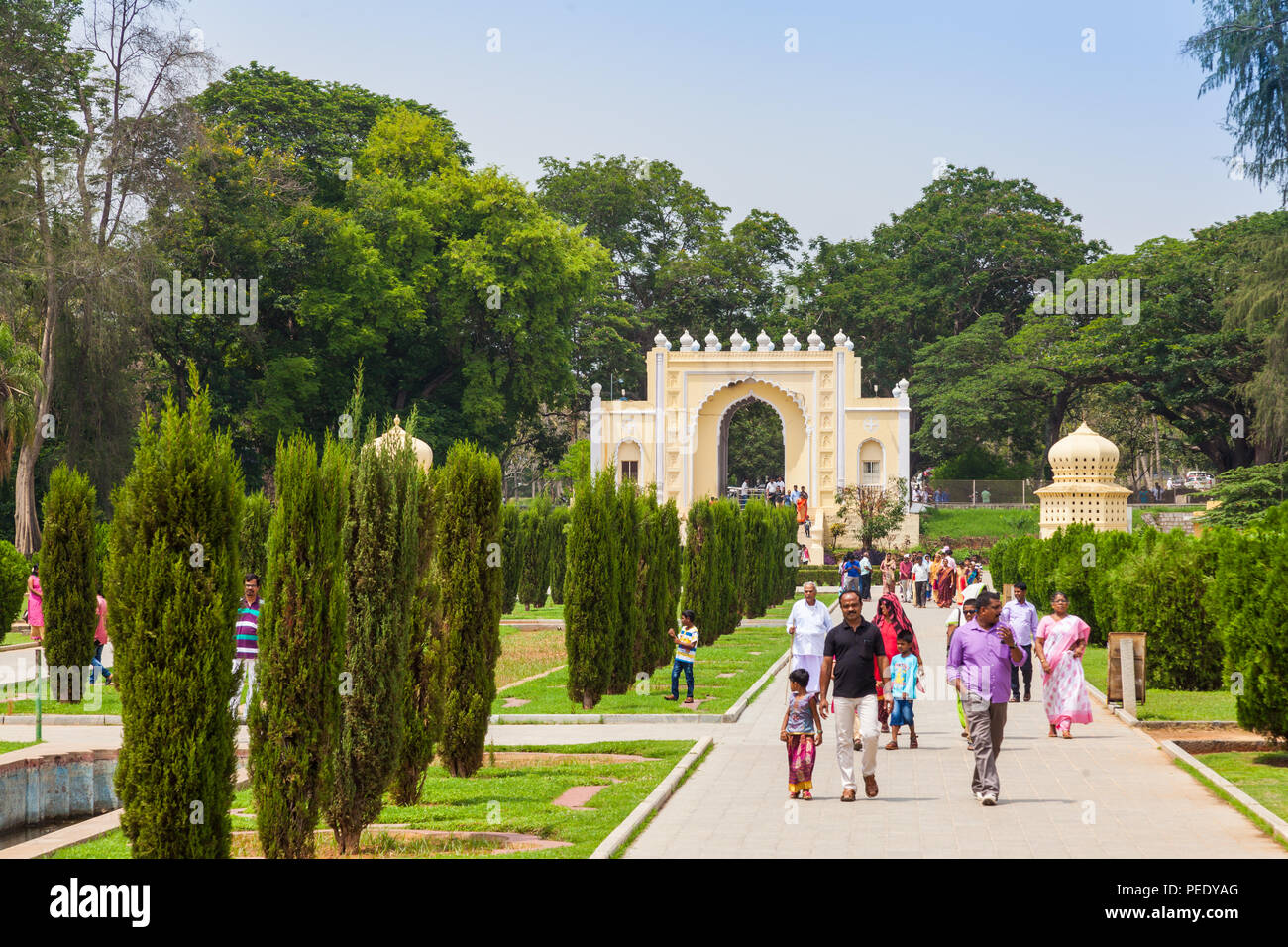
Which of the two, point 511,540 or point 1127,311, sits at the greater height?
point 1127,311

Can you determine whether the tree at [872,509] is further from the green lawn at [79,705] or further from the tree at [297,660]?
the tree at [297,660]

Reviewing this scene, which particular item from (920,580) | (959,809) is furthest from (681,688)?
(920,580)

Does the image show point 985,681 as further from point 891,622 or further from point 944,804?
point 891,622

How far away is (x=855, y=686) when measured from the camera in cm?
1140

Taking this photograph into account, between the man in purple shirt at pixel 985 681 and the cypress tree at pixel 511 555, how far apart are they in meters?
23.4

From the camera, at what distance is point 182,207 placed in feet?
140

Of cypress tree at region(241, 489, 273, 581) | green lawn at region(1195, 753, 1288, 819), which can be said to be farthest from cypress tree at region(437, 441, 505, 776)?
cypress tree at region(241, 489, 273, 581)

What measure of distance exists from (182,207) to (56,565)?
86.6 feet

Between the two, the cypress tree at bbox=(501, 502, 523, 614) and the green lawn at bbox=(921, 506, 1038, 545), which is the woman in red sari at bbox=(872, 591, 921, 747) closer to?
the cypress tree at bbox=(501, 502, 523, 614)

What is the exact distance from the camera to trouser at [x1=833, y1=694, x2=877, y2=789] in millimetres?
11312

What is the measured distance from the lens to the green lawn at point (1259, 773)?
1118 centimetres

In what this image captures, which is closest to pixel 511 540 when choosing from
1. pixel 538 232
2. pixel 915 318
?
pixel 538 232
